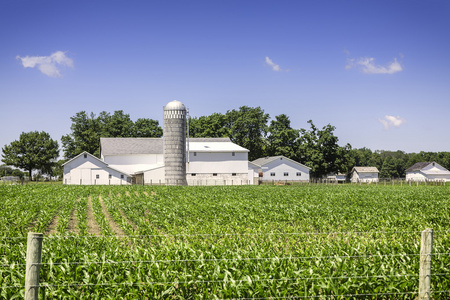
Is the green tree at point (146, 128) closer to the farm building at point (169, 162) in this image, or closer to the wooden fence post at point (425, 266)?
the farm building at point (169, 162)

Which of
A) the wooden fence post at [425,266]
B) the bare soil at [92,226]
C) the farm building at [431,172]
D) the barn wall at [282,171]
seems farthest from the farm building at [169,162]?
the farm building at [431,172]

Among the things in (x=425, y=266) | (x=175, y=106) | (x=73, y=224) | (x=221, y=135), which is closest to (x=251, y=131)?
(x=221, y=135)

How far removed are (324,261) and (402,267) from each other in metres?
1.49

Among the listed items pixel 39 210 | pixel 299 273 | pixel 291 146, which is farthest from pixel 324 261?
pixel 291 146

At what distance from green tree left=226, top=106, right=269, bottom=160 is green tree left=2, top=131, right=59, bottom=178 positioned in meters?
41.8

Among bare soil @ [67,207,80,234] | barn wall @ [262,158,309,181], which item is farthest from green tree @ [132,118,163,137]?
bare soil @ [67,207,80,234]

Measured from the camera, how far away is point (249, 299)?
6902 millimetres

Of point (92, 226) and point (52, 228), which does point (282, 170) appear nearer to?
point (92, 226)

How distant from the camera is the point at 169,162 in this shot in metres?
58.2

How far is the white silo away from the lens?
190 ft

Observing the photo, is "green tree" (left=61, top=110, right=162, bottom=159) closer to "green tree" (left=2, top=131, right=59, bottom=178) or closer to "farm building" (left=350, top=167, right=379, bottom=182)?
"green tree" (left=2, top=131, right=59, bottom=178)

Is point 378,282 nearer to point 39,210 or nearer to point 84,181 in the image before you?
point 39,210

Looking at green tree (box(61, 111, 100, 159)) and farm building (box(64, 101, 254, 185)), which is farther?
green tree (box(61, 111, 100, 159))

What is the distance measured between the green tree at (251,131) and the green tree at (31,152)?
41.8m
